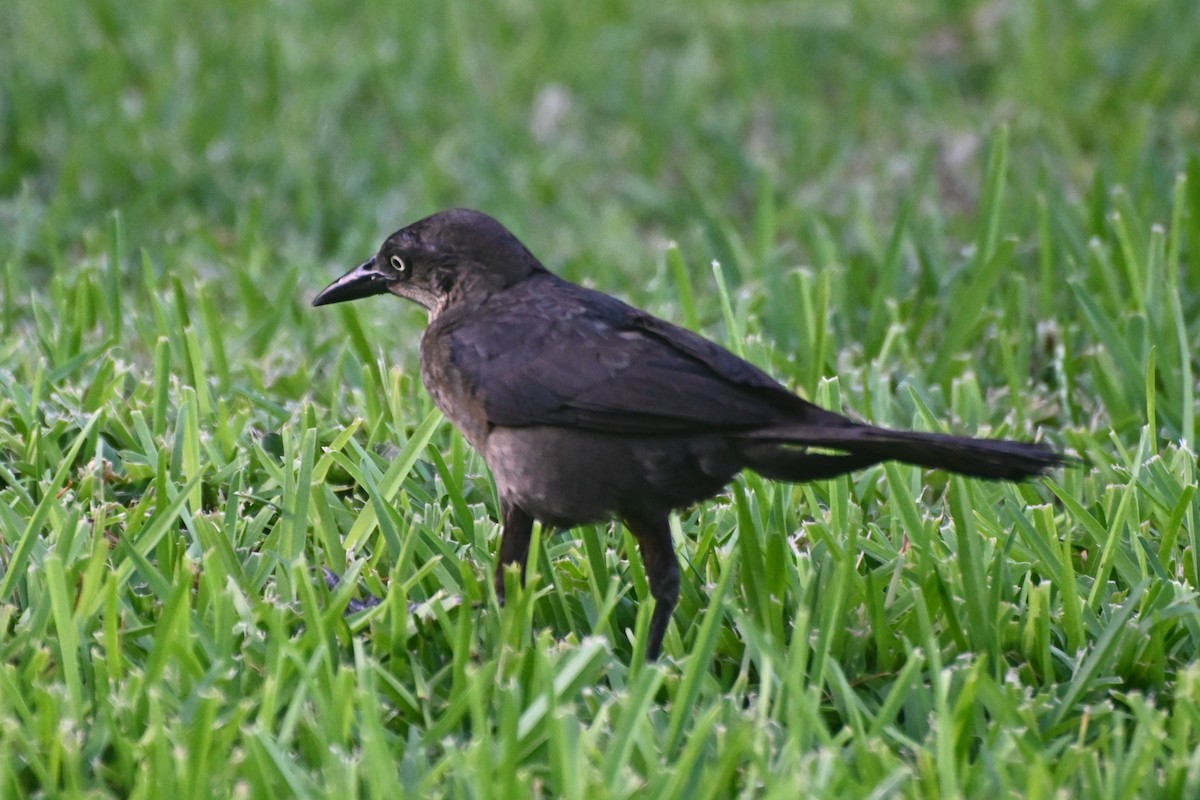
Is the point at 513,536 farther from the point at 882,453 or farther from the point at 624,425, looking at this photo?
the point at 882,453

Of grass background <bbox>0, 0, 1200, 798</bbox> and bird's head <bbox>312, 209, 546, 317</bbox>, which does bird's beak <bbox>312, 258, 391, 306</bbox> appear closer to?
bird's head <bbox>312, 209, 546, 317</bbox>

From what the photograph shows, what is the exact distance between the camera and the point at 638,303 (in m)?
5.52

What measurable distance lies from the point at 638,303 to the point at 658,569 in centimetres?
240

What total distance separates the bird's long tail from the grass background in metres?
0.23

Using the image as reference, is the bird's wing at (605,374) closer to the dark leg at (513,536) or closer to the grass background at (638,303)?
the dark leg at (513,536)

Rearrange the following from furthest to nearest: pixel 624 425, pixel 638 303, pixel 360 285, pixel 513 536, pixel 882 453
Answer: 1. pixel 638 303
2. pixel 360 285
3. pixel 513 536
4. pixel 624 425
5. pixel 882 453

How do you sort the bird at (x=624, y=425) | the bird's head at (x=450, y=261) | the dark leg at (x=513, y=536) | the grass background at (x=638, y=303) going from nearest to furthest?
the grass background at (x=638, y=303) < the bird at (x=624, y=425) < the dark leg at (x=513, y=536) < the bird's head at (x=450, y=261)

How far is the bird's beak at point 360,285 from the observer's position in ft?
12.9

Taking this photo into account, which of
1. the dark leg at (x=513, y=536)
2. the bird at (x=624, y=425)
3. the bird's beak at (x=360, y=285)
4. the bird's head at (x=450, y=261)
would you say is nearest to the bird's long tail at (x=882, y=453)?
the bird at (x=624, y=425)

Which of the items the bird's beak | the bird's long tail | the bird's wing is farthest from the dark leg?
the bird's beak

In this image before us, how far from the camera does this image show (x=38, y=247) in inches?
232

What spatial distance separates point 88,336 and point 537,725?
255 centimetres

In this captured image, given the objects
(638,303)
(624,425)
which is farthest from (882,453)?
(638,303)

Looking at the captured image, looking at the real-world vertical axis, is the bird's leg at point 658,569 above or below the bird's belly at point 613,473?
below
